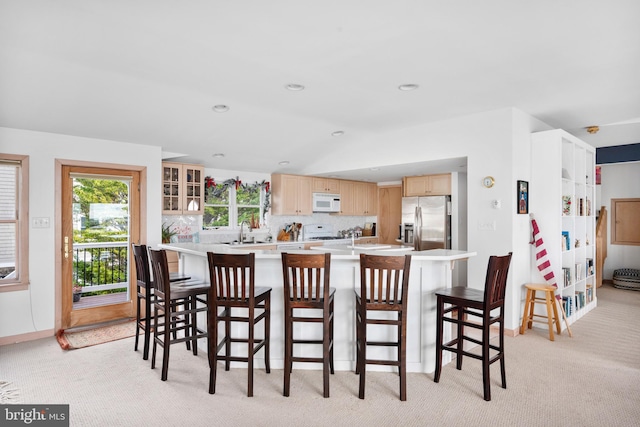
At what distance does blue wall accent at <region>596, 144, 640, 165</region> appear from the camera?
244 inches

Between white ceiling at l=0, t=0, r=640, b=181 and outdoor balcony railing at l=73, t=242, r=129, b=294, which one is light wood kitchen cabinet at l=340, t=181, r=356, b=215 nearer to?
white ceiling at l=0, t=0, r=640, b=181

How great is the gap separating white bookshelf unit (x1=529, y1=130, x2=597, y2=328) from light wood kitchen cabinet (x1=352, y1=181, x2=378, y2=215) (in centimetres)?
384

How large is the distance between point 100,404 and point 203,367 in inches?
A: 33.6

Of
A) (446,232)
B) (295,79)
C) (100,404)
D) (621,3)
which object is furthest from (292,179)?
(621,3)

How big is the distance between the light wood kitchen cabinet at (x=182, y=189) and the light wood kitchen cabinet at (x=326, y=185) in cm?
221

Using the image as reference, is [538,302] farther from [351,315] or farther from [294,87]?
[294,87]

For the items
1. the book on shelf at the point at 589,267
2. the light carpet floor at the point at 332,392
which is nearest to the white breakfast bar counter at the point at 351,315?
the light carpet floor at the point at 332,392

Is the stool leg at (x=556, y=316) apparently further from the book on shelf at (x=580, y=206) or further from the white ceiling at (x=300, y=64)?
the white ceiling at (x=300, y=64)

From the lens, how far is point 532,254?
466 cm

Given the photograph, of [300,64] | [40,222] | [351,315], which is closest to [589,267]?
[351,315]

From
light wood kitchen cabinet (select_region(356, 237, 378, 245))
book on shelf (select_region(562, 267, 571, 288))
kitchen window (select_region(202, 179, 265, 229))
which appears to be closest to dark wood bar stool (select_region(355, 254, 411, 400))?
book on shelf (select_region(562, 267, 571, 288))

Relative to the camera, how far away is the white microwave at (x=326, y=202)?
736 cm

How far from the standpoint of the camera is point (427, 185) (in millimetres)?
6594

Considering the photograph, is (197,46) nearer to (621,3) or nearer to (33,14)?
(33,14)
